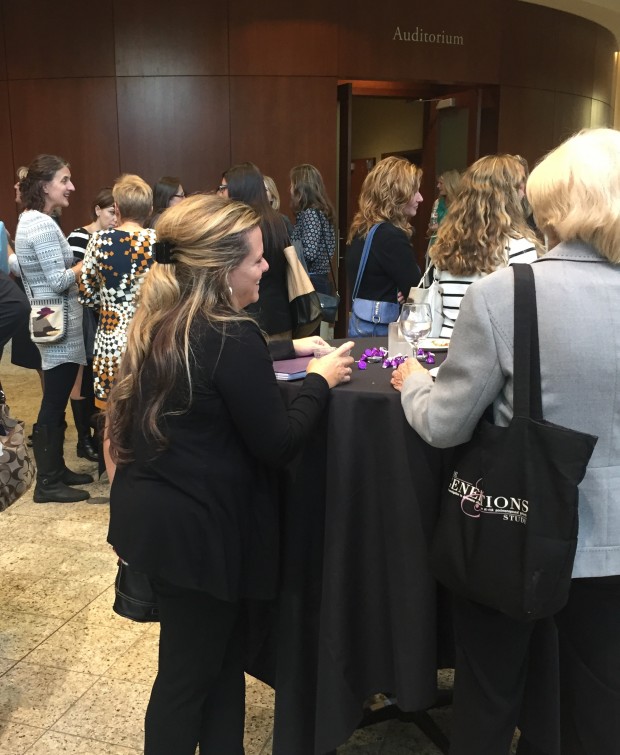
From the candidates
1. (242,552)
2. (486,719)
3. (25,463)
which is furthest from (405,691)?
(25,463)

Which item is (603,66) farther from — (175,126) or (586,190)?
(586,190)

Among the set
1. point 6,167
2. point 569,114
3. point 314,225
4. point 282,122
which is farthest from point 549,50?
point 6,167

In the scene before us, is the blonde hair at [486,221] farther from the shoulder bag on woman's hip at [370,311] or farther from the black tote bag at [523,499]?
the black tote bag at [523,499]

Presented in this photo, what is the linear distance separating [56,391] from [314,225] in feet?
6.30

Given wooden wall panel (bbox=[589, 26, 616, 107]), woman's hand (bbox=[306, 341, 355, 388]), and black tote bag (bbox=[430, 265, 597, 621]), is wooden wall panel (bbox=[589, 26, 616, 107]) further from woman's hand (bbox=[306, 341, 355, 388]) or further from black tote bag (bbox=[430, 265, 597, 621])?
black tote bag (bbox=[430, 265, 597, 621])

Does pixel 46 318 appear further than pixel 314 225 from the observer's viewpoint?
No

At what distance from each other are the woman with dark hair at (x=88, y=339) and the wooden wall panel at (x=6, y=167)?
3.35m

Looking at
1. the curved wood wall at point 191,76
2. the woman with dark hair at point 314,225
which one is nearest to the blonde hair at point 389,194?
the woman with dark hair at point 314,225

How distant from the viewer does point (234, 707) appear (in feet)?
5.65

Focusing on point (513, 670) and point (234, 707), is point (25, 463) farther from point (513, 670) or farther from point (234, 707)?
point (513, 670)

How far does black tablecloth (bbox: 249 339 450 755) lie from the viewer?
1631 mm

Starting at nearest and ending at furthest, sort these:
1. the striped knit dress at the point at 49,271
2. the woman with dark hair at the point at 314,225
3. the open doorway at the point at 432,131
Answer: the striped knit dress at the point at 49,271 < the woman with dark hair at the point at 314,225 < the open doorway at the point at 432,131

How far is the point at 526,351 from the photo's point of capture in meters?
1.26

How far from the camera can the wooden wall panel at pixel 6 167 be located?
7027 mm
